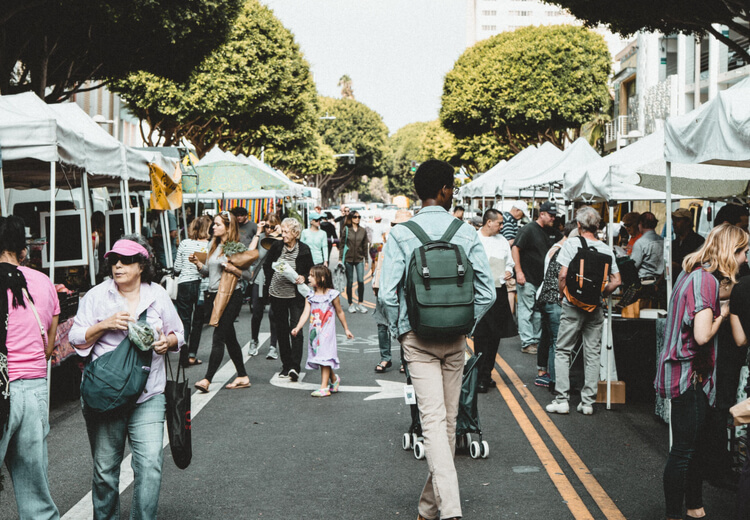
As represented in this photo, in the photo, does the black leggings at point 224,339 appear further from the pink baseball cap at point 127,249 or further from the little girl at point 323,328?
the pink baseball cap at point 127,249

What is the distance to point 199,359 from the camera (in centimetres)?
1038

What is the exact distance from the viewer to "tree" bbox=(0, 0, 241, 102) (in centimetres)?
1445

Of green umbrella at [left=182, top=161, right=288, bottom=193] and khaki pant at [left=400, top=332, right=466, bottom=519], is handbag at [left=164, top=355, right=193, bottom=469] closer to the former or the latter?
khaki pant at [left=400, top=332, right=466, bottom=519]

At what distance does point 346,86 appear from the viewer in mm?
125188

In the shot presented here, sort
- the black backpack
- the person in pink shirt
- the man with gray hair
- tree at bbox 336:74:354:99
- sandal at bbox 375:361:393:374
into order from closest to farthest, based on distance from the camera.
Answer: the person in pink shirt → the black backpack → the man with gray hair → sandal at bbox 375:361:393:374 → tree at bbox 336:74:354:99

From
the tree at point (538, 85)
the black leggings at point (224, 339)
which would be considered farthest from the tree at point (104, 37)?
the tree at point (538, 85)

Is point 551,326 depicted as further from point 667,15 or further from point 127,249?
point 667,15

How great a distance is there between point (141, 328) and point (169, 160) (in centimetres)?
858

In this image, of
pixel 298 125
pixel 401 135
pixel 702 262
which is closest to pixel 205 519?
pixel 702 262

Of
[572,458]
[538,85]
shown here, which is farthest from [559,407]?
A: [538,85]

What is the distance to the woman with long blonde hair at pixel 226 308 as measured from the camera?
8.34 metres

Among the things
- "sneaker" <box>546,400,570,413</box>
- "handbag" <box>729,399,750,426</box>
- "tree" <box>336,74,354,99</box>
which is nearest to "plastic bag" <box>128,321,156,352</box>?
"handbag" <box>729,399,750,426</box>

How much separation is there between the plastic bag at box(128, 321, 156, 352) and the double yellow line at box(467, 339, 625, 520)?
104 inches

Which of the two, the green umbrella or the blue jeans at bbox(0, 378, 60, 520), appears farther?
the green umbrella
